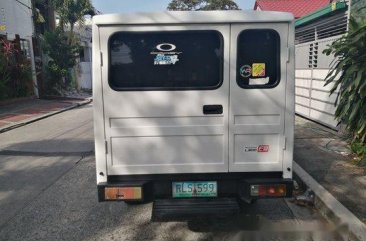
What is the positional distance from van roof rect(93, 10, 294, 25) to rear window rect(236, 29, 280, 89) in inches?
6.2

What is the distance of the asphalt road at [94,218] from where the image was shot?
404cm

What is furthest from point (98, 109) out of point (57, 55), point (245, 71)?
point (57, 55)

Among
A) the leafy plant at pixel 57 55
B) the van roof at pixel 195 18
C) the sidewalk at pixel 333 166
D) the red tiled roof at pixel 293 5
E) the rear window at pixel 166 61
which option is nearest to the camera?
the van roof at pixel 195 18

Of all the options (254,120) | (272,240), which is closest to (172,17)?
(254,120)

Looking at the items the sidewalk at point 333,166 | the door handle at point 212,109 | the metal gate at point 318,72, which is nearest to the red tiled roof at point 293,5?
the metal gate at point 318,72

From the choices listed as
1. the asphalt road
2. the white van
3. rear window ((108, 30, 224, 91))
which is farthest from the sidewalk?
rear window ((108, 30, 224, 91))

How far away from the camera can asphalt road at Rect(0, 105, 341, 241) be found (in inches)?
159

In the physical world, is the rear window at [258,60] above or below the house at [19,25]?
below

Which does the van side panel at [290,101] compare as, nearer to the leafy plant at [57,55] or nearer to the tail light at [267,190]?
the tail light at [267,190]

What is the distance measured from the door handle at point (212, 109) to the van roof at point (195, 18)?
2.72 feet

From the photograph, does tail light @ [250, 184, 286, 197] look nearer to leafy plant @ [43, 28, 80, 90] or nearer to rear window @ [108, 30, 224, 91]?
rear window @ [108, 30, 224, 91]

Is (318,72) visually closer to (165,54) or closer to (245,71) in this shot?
(245,71)

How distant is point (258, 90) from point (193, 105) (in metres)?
0.67

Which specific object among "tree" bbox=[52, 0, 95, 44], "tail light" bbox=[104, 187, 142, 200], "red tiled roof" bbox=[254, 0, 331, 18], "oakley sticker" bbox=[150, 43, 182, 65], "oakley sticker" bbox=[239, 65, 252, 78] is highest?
"red tiled roof" bbox=[254, 0, 331, 18]
